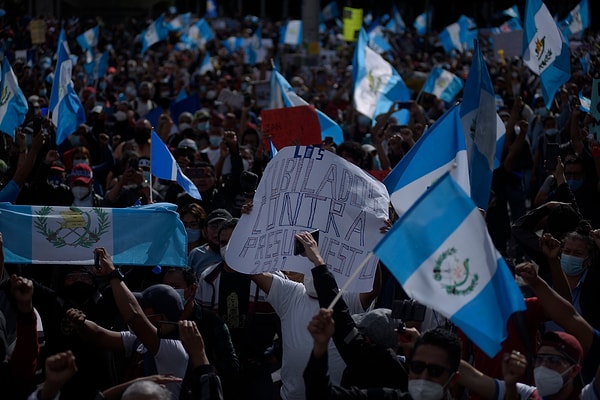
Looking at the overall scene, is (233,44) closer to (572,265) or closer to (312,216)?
(572,265)

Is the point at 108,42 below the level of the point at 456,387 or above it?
below

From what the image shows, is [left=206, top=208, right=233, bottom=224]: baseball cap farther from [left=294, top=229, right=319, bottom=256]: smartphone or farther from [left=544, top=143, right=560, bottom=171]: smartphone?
[left=544, top=143, right=560, bottom=171]: smartphone

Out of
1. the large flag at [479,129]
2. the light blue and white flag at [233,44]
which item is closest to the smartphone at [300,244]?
the large flag at [479,129]

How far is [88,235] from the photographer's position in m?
6.09

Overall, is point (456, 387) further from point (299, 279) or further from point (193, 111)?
point (193, 111)

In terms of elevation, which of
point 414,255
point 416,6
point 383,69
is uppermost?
point 414,255

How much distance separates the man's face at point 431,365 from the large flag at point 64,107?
6852 millimetres

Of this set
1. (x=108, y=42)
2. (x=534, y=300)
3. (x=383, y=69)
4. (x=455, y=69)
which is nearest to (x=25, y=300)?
(x=534, y=300)

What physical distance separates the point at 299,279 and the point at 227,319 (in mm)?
454

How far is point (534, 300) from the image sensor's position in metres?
4.98

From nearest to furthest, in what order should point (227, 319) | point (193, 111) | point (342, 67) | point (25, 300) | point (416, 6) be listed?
point (25, 300)
point (227, 319)
point (193, 111)
point (342, 67)
point (416, 6)

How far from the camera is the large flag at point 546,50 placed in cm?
1027

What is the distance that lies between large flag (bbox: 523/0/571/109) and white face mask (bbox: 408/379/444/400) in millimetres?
6797

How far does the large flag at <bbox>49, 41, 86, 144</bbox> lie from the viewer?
34.2ft
